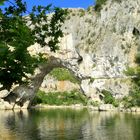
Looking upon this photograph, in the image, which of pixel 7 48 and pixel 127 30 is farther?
pixel 127 30

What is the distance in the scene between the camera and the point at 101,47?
92625 mm

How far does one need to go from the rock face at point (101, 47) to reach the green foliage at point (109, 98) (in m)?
0.76

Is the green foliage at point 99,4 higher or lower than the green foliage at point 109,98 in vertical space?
higher

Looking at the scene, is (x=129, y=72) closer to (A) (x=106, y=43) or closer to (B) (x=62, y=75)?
(A) (x=106, y=43)

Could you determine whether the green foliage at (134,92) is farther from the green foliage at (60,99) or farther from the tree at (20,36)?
the tree at (20,36)

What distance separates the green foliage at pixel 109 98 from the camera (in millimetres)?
74181

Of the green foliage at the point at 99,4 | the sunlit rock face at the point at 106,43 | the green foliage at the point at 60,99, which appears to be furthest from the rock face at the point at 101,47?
the green foliage at the point at 60,99

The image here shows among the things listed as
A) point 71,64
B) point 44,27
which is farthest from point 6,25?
point 71,64

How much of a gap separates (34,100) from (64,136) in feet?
189

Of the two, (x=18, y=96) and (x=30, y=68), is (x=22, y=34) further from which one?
(x=18, y=96)

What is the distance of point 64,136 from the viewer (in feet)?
113

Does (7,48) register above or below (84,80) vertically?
below

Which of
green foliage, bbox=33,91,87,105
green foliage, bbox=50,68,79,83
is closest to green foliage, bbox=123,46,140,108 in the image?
green foliage, bbox=33,91,87,105

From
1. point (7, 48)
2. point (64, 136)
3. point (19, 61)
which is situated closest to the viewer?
point (7, 48)
